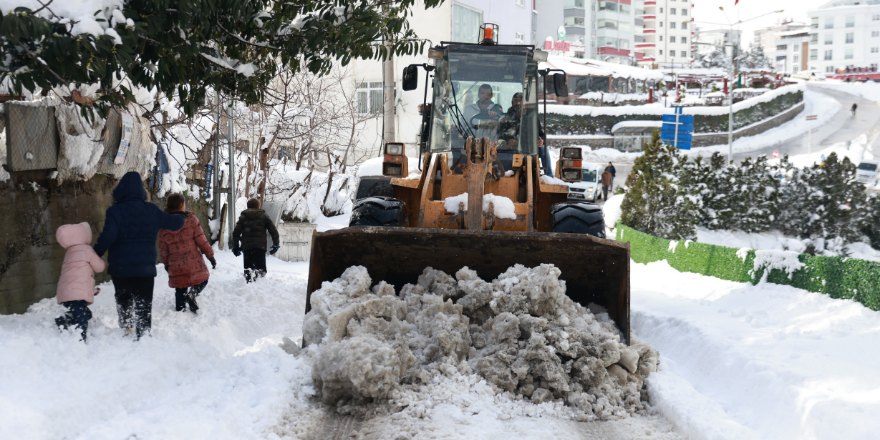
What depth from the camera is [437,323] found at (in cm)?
561

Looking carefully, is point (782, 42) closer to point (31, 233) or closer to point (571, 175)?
point (571, 175)

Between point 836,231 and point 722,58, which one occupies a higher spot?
point 722,58

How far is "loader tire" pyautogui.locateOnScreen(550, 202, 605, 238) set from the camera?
22.1ft

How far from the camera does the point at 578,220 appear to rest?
6781 mm

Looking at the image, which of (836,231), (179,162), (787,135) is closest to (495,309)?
(179,162)

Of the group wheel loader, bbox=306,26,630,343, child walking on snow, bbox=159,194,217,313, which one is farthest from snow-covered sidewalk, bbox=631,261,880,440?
child walking on snow, bbox=159,194,217,313

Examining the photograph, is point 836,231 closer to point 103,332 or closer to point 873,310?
point 873,310

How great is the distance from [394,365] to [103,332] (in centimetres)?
267

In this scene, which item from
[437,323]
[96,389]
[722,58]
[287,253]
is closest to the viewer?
[96,389]

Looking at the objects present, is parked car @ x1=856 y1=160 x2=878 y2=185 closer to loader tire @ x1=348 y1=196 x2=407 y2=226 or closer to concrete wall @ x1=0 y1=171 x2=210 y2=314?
loader tire @ x1=348 y1=196 x2=407 y2=226

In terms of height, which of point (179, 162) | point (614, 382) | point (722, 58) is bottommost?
point (614, 382)

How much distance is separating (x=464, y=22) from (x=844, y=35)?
9792cm

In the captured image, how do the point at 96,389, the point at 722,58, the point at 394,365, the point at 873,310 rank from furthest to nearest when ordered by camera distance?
the point at 722,58 < the point at 873,310 < the point at 394,365 < the point at 96,389

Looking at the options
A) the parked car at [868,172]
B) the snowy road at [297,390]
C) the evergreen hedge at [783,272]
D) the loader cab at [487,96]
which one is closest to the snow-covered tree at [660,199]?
→ the evergreen hedge at [783,272]
